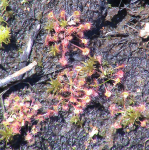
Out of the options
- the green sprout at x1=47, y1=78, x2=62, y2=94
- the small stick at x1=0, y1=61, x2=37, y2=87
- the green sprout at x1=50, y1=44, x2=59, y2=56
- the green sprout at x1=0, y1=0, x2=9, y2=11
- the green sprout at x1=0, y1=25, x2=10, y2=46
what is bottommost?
the green sprout at x1=47, y1=78, x2=62, y2=94

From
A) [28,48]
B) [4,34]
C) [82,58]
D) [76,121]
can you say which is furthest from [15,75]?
[76,121]

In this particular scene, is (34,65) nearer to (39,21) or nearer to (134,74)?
(39,21)

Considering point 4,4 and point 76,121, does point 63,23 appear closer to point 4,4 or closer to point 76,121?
point 4,4

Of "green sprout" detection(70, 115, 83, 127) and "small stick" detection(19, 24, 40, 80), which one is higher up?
"small stick" detection(19, 24, 40, 80)

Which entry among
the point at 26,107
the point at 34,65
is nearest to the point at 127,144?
the point at 26,107

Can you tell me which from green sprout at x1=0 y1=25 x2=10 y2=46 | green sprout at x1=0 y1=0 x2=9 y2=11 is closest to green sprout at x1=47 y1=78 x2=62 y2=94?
green sprout at x1=0 y1=25 x2=10 y2=46

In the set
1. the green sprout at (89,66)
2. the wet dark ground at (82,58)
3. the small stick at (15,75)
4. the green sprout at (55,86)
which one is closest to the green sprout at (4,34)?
the wet dark ground at (82,58)

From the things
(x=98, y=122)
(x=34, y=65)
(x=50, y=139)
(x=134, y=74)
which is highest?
(x=34, y=65)

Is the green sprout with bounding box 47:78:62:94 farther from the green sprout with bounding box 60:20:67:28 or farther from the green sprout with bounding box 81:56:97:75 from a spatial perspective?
the green sprout with bounding box 60:20:67:28
